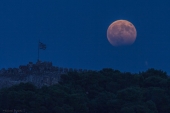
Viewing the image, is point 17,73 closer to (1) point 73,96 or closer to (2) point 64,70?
(2) point 64,70

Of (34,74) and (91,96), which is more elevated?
(34,74)

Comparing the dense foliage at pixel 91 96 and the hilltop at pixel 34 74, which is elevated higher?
the hilltop at pixel 34 74

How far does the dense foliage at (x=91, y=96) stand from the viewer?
1319 inches

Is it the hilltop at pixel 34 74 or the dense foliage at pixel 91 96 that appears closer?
the dense foliage at pixel 91 96

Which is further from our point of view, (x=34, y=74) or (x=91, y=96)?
(x=34, y=74)

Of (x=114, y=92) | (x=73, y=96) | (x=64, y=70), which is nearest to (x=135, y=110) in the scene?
(x=73, y=96)

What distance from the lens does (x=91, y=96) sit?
128 feet

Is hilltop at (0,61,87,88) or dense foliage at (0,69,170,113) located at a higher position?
hilltop at (0,61,87,88)

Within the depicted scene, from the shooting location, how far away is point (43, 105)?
33.8m

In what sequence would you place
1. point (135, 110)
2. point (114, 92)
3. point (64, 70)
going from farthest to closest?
point (64, 70), point (114, 92), point (135, 110)

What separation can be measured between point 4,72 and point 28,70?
2.12 metres

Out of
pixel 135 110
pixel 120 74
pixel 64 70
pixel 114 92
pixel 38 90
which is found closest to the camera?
pixel 135 110

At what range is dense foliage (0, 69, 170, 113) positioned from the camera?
3350 cm

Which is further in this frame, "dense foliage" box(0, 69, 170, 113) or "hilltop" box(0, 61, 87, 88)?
"hilltop" box(0, 61, 87, 88)
